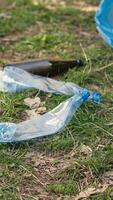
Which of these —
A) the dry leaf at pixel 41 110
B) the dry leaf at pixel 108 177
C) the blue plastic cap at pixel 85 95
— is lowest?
the dry leaf at pixel 41 110

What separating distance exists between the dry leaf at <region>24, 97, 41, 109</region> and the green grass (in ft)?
0.14

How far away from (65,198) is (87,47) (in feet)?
6.75

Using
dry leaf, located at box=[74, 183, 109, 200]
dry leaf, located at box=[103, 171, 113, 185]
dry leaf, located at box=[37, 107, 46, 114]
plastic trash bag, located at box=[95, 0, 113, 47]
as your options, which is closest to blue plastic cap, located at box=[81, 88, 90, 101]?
dry leaf, located at box=[37, 107, 46, 114]

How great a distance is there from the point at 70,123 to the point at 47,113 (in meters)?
0.17

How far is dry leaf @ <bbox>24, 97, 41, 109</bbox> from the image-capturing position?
137 inches

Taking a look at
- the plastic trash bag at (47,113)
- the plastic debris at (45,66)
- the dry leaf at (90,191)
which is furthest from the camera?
the plastic debris at (45,66)

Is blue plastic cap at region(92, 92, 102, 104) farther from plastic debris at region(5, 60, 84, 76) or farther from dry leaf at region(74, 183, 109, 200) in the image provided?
dry leaf at region(74, 183, 109, 200)

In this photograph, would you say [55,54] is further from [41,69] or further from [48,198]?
[48,198]

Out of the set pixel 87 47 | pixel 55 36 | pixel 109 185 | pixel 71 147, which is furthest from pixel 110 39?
pixel 109 185

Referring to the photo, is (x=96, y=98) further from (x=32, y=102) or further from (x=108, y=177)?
(x=108, y=177)

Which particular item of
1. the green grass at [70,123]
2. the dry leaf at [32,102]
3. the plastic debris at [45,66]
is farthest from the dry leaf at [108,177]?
the plastic debris at [45,66]

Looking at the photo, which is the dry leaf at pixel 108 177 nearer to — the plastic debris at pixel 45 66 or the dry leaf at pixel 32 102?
the dry leaf at pixel 32 102

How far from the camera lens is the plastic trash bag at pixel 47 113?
10.2 ft

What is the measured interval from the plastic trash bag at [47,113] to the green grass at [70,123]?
48mm
